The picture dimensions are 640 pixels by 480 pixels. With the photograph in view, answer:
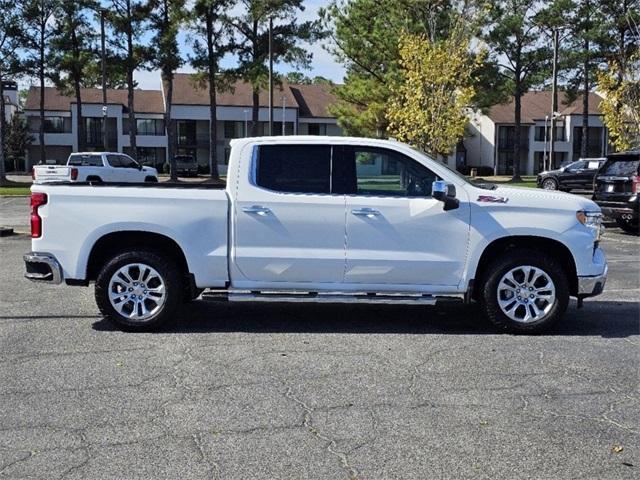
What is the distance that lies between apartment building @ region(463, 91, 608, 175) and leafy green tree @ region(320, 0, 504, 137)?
28.6 meters

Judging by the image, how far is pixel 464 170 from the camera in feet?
220

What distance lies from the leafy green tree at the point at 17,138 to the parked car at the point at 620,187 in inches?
2335

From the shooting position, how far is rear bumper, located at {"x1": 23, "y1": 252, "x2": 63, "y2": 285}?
6.98 m

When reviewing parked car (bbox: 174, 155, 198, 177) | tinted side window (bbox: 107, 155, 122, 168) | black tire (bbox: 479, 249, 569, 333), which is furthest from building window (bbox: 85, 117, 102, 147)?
black tire (bbox: 479, 249, 569, 333)

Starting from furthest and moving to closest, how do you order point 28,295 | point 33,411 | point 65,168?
1. point 65,168
2. point 28,295
3. point 33,411

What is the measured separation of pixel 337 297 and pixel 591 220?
259 cm

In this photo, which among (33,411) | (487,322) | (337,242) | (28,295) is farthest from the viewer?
(28,295)

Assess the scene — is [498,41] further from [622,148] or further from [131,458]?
[131,458]

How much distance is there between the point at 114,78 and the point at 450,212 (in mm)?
43038

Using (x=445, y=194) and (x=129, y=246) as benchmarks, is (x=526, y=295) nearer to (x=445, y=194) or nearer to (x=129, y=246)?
(x=445, y=194)

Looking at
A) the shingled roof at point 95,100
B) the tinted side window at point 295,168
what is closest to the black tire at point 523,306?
the tinted side window at point 295,168

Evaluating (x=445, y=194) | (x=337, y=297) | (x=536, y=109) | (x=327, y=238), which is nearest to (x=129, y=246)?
(x=327, y=238)

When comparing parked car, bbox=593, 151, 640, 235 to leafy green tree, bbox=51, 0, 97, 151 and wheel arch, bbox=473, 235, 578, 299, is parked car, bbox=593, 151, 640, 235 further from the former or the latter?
leafy green tree, bbox=51, 0, 97, 151

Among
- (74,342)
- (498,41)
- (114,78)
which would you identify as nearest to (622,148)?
(498,41)
